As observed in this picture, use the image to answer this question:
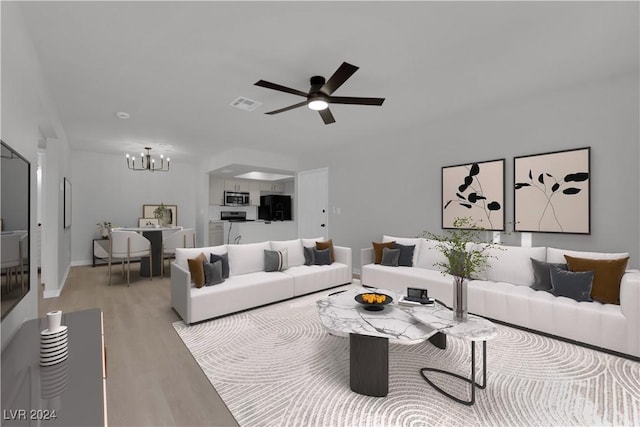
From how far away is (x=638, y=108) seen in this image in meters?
2.89

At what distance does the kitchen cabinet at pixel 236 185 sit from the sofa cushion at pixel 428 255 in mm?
5952

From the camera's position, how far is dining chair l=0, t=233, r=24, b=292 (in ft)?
4.73

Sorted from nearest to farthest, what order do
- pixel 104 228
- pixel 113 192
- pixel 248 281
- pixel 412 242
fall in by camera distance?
pixel 248 281 → pixel 412 242 → pixel 104 228 → pixel 113 192

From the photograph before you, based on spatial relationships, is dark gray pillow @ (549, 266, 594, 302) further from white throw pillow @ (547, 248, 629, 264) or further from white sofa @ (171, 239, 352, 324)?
white sofa @ (171, 239, 352, 324)

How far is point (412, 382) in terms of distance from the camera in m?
2.10

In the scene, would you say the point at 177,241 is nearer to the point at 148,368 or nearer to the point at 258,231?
the point at 258,231

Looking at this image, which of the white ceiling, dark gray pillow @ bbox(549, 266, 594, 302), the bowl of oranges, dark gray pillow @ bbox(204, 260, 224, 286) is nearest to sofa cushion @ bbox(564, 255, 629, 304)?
dark gray pillow @ bbox(549, 266, 594, 302)

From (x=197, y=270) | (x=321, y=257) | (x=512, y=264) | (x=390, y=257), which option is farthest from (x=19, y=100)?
(x=512, y=264)

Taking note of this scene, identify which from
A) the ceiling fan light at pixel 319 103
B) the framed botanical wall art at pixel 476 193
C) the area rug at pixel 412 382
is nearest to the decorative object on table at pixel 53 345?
the area rug at pixel 412 382

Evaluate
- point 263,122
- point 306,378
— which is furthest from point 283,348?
point 263,122

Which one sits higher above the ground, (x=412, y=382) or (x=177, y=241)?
(x=177, y=241)

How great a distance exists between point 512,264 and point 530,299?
0.60m

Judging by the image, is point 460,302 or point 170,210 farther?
point 170,210

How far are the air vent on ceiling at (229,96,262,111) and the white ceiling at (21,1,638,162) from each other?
9 cm
